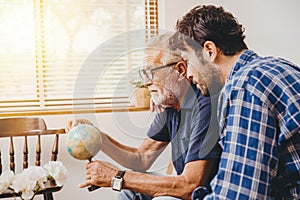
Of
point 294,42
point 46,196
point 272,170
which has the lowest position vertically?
point 46,196

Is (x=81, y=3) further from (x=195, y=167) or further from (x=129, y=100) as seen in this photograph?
(x=195, y=167)

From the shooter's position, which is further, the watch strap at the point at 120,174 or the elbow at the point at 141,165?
the elbow at the point at 141,165

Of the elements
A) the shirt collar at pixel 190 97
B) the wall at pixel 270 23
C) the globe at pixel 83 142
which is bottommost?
the globe at pixel 83 142

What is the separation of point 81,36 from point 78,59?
179mm

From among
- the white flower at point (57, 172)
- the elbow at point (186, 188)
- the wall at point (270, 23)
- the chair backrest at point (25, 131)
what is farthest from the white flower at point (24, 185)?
the wall at point (270, 23)

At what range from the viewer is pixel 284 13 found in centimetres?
383

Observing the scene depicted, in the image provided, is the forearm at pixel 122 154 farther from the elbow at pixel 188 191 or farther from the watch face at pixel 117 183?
the elbow at pixel 188 191

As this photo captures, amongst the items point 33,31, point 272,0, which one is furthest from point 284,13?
point 33,31

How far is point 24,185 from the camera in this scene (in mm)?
2223

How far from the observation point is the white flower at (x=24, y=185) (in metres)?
2.22

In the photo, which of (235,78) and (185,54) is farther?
(185,54)

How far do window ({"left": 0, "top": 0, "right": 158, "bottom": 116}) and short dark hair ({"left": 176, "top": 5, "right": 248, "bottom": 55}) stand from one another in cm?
151

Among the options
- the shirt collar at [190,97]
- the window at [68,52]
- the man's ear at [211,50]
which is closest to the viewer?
the man's ear at [211,50]

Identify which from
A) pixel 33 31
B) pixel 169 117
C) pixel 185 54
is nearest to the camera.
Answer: pixel 185 54
